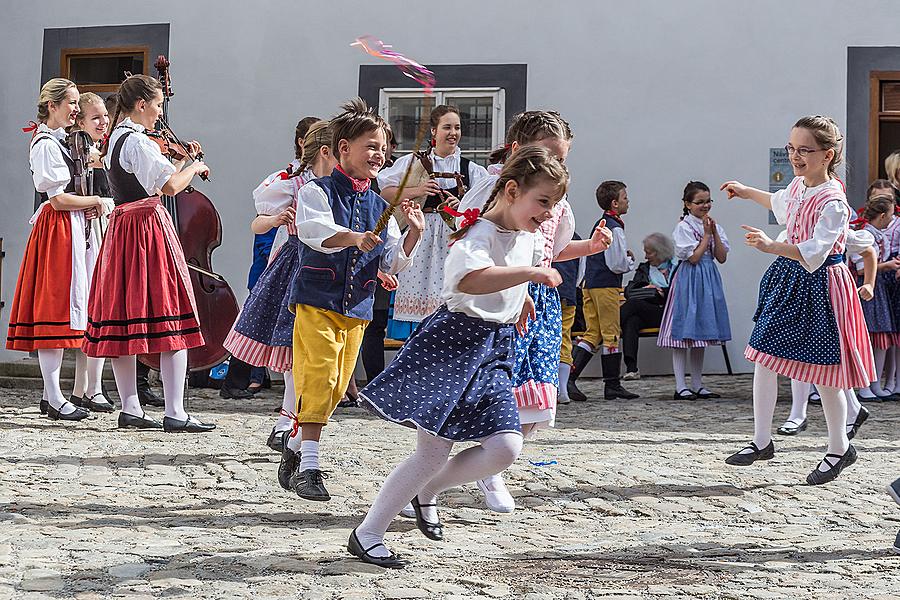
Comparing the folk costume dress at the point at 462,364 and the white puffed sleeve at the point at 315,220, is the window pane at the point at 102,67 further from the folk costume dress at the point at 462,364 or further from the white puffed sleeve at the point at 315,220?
the folk costume dress at the point at 462,364

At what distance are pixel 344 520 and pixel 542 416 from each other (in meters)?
0.78

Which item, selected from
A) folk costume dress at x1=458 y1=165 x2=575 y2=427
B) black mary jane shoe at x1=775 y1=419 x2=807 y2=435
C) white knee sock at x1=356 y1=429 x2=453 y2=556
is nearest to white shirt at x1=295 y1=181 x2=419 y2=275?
folk costume dress at x1=458 y1=165 x2=575 y2=427

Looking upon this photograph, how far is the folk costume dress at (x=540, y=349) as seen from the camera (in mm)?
4480

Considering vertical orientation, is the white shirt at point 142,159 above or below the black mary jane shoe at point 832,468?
above

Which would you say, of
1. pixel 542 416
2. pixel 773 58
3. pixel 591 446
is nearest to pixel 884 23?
pixel 773 58

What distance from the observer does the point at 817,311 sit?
17.7 feet

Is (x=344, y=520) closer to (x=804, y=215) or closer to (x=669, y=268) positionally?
(x=804, y=215)

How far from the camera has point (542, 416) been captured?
14.8 feet

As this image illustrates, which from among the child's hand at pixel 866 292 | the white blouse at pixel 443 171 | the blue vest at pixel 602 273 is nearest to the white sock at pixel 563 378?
the blue vest at pixel 602 273

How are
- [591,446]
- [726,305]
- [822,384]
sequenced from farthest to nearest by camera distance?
[726,305] < [591,446] < [822,384]

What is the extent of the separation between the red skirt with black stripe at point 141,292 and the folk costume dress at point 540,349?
7.85ft

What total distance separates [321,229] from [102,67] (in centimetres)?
723

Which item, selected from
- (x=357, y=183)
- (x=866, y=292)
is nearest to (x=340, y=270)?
(x=357, y=183)

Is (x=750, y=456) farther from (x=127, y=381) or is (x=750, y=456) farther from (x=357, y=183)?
(x=127, y=381)
